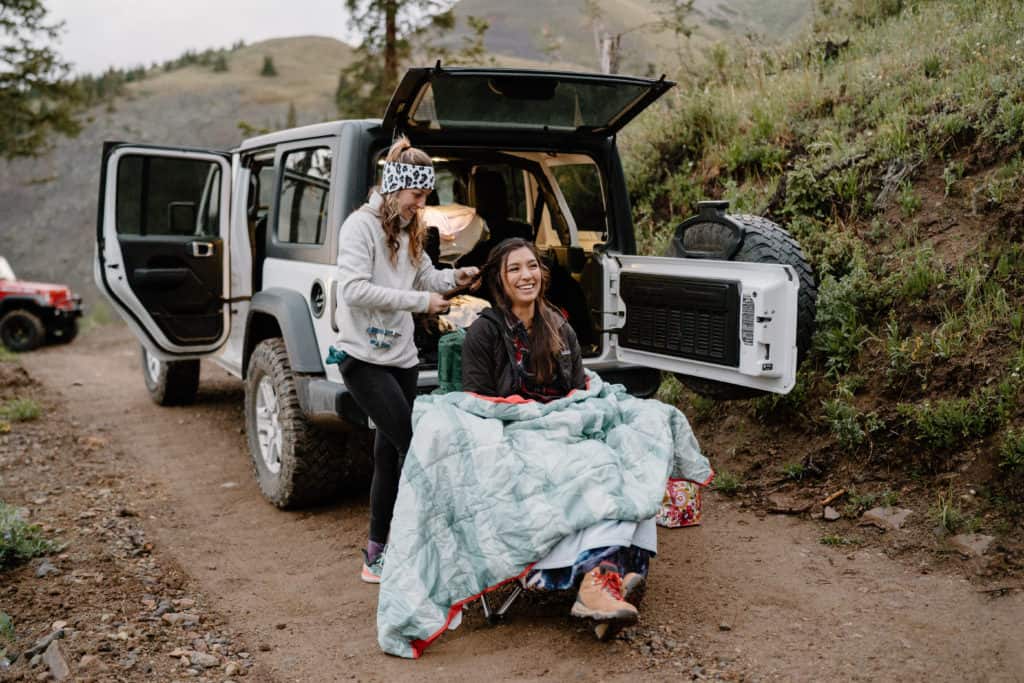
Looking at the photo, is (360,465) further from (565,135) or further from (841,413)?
(841,413)

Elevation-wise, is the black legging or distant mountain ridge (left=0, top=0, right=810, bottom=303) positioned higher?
distant mountain ridge (left=0, top=0, right=810, bottom=303)

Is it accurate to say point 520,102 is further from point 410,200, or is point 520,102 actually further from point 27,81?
point 27,81

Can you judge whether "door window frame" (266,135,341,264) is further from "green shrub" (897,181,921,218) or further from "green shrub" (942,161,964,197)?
"green shrub" (942,161,964,197)

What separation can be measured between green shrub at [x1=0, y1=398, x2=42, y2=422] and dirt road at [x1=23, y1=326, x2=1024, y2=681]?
263cm

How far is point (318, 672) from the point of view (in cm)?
330

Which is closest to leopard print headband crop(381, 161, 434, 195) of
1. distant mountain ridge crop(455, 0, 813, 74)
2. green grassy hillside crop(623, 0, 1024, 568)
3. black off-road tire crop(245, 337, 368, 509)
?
black off-road tire crop(245, 337, 368, 509)

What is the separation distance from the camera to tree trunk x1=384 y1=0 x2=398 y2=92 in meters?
15.3

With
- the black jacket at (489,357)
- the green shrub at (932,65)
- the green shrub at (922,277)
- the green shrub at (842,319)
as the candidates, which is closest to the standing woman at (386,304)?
the black jacket at (489,357)

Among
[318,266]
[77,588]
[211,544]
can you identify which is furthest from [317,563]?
[318,266]

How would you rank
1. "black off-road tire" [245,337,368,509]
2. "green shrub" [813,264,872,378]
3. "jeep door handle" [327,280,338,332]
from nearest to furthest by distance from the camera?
"jeep door handle" [327,280,338,332], "black off-road tire" [245,337,368,509], "green shrub" [813,264,872,378]

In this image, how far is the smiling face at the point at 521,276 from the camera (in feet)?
12.5

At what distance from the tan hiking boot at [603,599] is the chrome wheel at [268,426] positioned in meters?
2.43

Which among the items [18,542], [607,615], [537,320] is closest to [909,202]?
[537,320]

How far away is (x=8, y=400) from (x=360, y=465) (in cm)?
470
